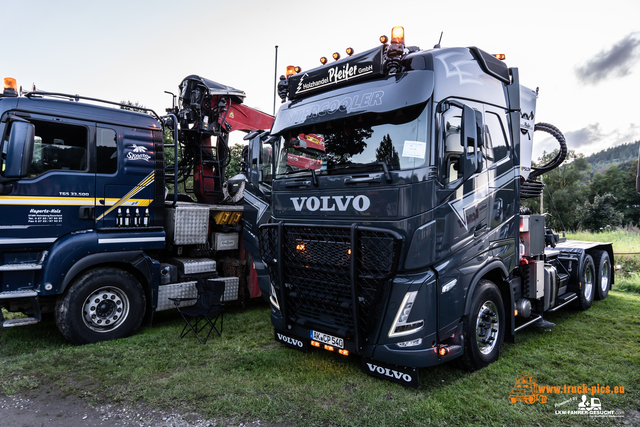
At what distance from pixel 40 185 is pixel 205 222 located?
2251mm

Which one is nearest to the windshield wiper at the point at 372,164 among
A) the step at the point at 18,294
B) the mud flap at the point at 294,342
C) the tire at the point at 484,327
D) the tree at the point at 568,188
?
the tire at the point at 484,327

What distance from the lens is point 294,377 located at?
4.25 m

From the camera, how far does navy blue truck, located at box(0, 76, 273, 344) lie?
4793mm

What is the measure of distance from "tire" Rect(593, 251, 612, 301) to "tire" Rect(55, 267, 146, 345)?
8214 millimetres

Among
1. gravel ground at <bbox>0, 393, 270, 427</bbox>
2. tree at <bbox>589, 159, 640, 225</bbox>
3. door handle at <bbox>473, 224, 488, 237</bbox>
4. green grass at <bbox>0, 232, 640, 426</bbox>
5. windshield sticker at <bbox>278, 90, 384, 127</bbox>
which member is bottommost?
gravel ground at <bbox>0, 393, 270, 427</bbox>

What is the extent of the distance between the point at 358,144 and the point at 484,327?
97.5 inches

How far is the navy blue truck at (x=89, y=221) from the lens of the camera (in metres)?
4.79

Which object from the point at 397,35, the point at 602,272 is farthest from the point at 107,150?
the point at 602,272

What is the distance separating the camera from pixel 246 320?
6.45 meters

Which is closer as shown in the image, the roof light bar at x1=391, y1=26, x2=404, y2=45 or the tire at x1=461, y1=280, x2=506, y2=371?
the roof light bar at x1=391, y1=26, x2=404, y2=45

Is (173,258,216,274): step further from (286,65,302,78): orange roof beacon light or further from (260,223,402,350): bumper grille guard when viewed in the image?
(286,65,302,78): orange roof beacon light

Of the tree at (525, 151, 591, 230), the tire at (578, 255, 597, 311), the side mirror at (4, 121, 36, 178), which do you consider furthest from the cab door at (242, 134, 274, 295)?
the tree at (525, 151, 591, 230)

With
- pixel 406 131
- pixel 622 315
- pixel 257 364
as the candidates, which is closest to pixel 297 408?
pixel 257 364

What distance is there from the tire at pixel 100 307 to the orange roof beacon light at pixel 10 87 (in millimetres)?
2366
